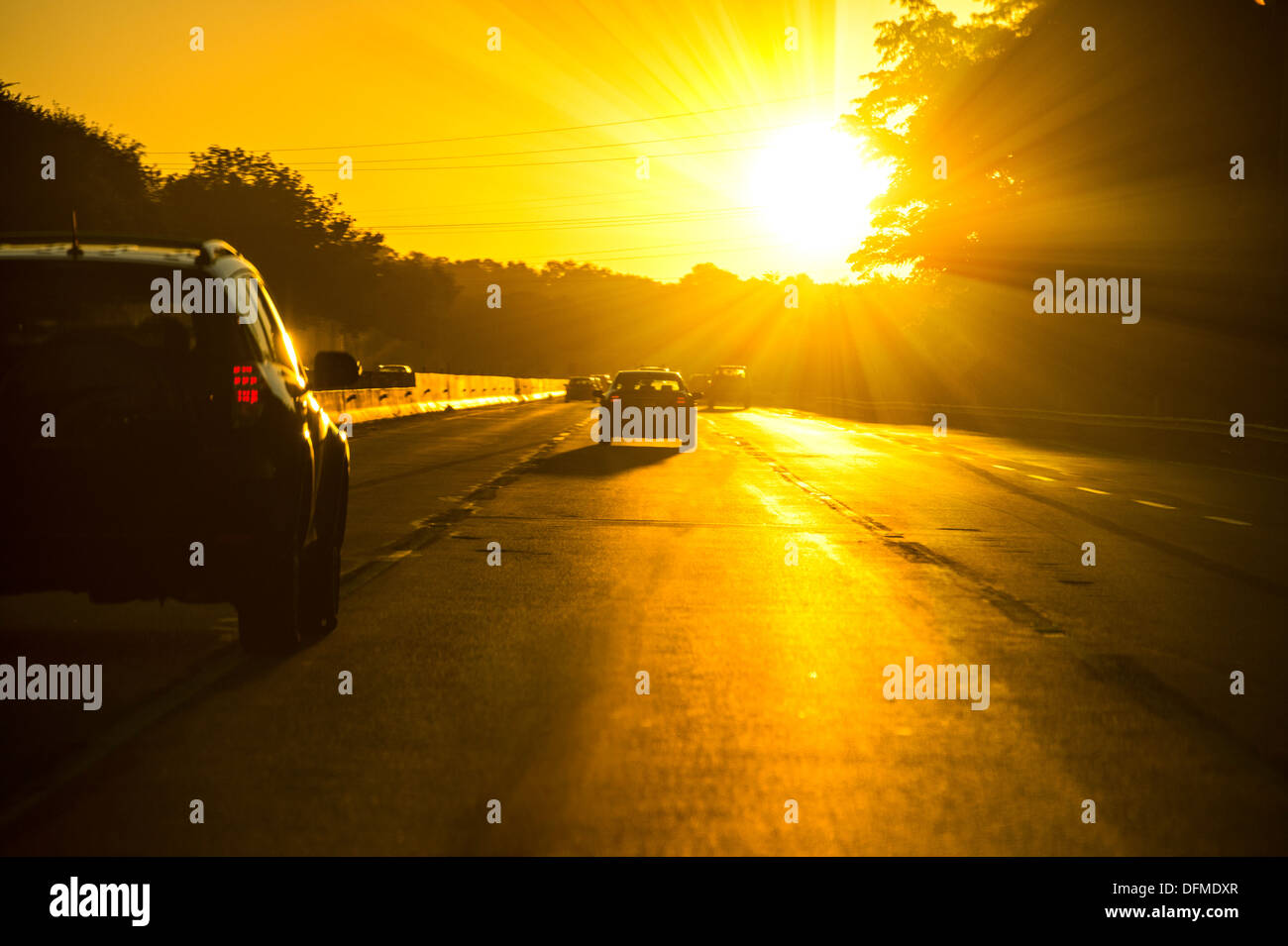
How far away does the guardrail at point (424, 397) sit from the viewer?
3638 cm

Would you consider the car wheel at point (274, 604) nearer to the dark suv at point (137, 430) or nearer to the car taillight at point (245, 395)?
the dark suv at point (137, 430)

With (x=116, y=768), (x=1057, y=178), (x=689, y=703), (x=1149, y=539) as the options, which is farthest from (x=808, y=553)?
(x=1057, y=178)

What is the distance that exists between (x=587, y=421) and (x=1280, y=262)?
17857 mm

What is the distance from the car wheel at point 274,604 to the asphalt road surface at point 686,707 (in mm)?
128

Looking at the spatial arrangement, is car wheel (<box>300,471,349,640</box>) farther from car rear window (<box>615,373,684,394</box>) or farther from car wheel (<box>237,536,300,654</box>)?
car rear window (<box>615,373,684,394</box>)

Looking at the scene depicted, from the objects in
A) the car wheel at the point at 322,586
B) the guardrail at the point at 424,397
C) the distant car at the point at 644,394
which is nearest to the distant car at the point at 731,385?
the guardrail at the point at 424,397

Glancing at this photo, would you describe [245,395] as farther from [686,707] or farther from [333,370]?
[686,707]

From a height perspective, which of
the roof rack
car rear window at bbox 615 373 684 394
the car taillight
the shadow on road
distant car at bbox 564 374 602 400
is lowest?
distant car at bbox 564 374 602 400

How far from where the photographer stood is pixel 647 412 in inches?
1261

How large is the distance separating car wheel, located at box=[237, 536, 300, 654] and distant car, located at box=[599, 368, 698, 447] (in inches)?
930

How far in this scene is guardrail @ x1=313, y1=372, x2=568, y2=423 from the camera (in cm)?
3638

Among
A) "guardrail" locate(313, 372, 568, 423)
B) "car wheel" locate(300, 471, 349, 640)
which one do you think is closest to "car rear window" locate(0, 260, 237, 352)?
"car wheel" locate(300, 471, 349, 640)

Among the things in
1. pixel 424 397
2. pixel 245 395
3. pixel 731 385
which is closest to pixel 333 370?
pixel 245 395
